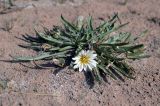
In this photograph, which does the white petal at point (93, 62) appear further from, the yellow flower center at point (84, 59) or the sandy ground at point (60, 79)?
the sandy ground at point (60, 79)

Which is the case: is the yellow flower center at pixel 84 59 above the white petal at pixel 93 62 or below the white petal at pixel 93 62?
above

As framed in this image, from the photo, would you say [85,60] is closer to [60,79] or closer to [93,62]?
[93,62]

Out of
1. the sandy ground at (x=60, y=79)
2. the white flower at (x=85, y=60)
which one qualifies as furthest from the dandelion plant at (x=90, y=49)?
the sandy ground at (x=60, y=79)

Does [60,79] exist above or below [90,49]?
below

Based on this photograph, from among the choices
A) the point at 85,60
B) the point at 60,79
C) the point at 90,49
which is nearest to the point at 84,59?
the point at 85,60

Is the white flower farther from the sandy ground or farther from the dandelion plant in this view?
the sandy ground

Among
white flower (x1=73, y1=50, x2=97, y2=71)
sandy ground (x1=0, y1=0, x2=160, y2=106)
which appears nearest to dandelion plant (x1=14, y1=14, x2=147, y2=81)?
white flower (x1=73, y1=50, x2=97, y2=71)

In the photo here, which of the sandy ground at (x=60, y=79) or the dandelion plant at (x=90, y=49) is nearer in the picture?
the sandy ground at (x=60, y=79)
